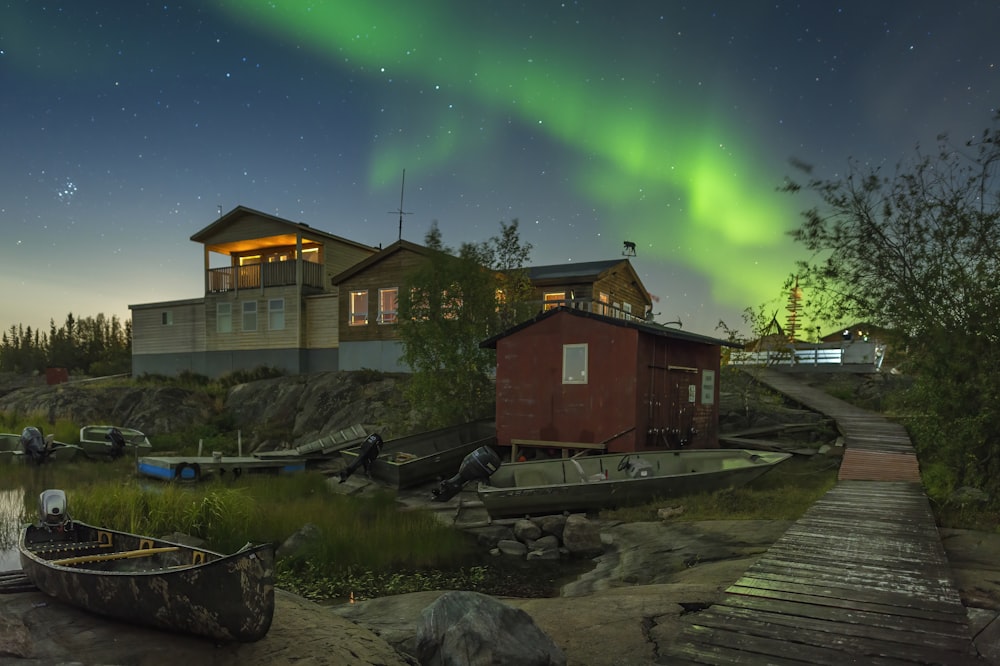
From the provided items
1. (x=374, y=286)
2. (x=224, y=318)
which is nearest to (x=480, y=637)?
(x=374, y=286)

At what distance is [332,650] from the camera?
5.76m

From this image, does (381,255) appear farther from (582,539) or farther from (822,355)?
(822,355)

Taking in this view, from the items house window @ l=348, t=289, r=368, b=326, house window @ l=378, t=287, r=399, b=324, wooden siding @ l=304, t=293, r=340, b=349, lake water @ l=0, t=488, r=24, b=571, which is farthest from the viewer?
wooden siding @ l=304, t=293, r=340, b=349

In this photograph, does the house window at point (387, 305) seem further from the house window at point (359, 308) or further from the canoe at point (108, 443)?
the canoe at point (108, 443)

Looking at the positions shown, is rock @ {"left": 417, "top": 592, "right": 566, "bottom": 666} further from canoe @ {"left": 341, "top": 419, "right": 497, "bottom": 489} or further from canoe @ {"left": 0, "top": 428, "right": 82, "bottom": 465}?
canoe @ {"left": 0, "top": 428, "right": 82, "bottom": 465}

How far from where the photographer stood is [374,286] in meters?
29.9

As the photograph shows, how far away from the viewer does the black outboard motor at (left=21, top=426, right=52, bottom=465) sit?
2055 cm

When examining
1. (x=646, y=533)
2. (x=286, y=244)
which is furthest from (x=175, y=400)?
(x=646, y=533)

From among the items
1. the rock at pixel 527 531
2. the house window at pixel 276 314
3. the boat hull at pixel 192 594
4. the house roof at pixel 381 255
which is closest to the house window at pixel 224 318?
the house window at pixel 276 314

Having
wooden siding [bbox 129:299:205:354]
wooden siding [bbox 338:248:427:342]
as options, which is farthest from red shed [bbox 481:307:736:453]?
wooden siding [bbox 129:299:205:354]

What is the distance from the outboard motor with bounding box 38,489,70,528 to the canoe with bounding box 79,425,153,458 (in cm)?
1466

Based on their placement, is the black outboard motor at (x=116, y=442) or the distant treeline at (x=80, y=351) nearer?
the black outboard motor at (x=116, y=442)

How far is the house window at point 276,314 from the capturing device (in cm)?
3185

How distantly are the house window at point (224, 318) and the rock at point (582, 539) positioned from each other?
89.1ft
